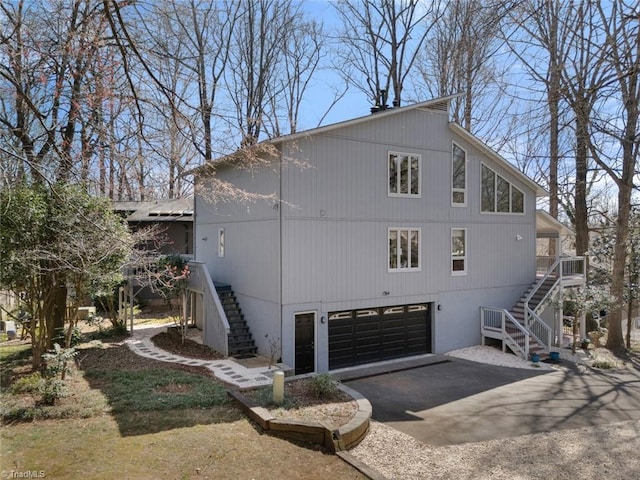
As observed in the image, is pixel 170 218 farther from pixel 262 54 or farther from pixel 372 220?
pixel 372 220

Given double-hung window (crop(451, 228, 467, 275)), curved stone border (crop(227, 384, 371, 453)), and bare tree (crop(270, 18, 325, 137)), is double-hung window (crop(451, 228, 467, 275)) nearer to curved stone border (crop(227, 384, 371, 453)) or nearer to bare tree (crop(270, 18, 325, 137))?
curved stone border (crop(227, 384, 371, 453))

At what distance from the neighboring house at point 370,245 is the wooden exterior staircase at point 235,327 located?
43 millimetres

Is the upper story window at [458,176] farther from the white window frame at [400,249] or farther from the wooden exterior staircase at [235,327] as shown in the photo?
the wooden exterior staircase at [235,327]

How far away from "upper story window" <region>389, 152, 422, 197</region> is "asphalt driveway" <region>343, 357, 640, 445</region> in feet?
17.2

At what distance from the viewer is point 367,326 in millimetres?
13414

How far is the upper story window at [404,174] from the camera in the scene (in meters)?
13.7

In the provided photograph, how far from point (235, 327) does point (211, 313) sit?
92 centimetres

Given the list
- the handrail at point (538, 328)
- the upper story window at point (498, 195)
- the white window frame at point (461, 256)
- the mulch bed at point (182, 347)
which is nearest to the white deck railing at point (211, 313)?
the mulch bed at point (182, 347)

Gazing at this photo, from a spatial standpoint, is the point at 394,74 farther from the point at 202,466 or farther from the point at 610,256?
the point at 202,466

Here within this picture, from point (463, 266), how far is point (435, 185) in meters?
2.95

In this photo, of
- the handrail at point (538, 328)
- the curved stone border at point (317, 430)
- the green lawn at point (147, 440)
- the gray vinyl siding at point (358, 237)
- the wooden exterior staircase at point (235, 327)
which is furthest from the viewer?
the handrail at point (538, 328)

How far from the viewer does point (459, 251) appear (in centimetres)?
1509

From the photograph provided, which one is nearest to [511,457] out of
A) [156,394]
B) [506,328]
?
[156,394]

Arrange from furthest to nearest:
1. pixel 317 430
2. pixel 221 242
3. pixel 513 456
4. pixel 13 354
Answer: pixel 221 242, pixel 13 354, pixel 513 456, pixel 317 430
